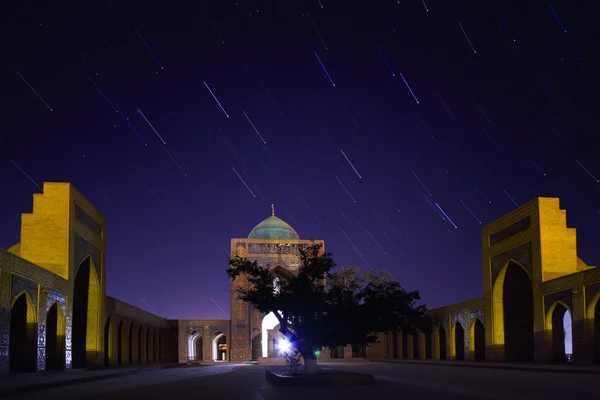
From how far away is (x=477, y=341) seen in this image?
31906mm

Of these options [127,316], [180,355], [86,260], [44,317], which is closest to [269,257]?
[180,355]

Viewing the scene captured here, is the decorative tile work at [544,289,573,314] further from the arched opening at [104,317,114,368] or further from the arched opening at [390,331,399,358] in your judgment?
the arched opening at [390,331,399,358]

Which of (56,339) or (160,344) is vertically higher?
(56,339)

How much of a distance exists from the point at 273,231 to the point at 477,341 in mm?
16282

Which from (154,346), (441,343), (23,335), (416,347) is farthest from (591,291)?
(154,346)

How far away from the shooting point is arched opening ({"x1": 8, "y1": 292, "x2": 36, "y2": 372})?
1766 centimetres

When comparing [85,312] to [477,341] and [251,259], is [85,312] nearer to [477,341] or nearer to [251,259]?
[477,341]

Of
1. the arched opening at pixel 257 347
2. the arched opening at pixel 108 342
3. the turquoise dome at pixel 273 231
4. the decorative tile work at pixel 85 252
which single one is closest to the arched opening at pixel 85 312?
the decorative tile work at pixel 85 252

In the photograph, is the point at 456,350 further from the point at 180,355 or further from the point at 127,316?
the point at 180,355

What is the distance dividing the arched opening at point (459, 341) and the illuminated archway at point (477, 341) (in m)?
0.67

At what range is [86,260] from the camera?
23828 mm

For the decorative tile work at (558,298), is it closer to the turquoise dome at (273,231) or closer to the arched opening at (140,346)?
the arched opening at (140,346)

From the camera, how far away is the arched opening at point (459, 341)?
107ft

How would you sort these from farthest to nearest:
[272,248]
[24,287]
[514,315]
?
[272,248]
[514,315]
[24,287]
